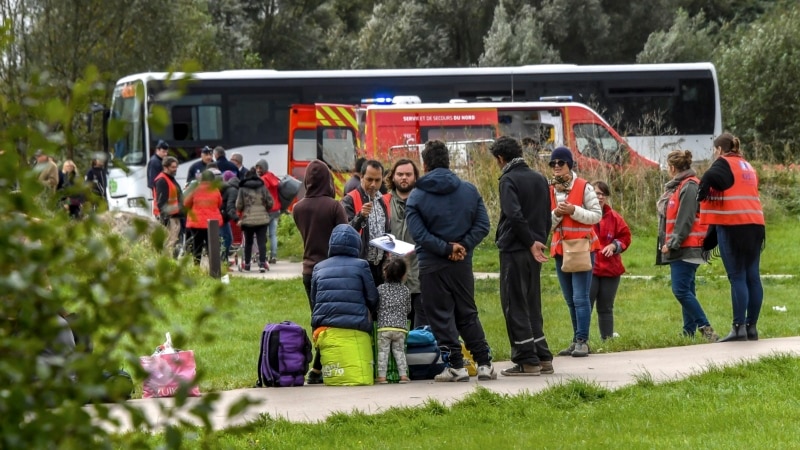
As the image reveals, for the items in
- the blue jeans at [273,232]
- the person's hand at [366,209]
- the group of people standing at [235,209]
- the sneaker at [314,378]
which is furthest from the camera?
the blue jeans at [273,232]

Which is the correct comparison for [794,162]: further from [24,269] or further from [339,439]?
[24,269]

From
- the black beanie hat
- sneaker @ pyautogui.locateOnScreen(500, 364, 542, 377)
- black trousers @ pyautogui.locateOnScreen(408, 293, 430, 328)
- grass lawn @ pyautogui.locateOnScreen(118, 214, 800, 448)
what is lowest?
sneaker @ pyautogui.locateOnScreen(500, 364, 542, 377)

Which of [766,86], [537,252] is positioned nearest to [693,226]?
[537,252]

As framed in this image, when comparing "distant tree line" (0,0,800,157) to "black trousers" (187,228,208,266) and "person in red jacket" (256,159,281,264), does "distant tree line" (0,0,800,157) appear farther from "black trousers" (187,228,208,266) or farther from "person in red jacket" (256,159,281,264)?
"black trousers" (187,228,208,266)

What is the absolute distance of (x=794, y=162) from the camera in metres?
30.0

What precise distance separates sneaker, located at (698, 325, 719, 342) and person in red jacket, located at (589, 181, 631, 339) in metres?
0.83

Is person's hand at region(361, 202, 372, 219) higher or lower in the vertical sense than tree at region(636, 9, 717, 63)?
lower

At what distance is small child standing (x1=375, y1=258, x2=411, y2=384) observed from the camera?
10.3 m

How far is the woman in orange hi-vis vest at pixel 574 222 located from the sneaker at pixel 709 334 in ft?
3.72

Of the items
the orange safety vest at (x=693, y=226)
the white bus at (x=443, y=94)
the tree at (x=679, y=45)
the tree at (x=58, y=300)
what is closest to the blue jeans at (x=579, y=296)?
the orange safety vest at (x=693, y=226)

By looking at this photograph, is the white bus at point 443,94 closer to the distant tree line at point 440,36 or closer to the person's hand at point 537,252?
the distant tree line at point 440,36

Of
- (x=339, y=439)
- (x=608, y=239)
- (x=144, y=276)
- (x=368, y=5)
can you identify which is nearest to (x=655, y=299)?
(x=608, y=239)

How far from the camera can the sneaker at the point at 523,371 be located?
34.2 feet

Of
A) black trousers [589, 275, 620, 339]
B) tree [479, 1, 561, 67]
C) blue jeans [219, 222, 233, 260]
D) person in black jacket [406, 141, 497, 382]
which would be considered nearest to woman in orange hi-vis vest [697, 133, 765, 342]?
black trousers [589, 275, 620, 339]
